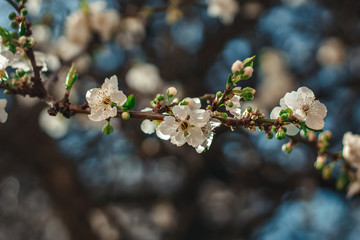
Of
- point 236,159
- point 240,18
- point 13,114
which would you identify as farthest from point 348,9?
point 13,114

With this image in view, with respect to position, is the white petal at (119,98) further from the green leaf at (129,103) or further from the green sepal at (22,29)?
the green sepal at (22,29)

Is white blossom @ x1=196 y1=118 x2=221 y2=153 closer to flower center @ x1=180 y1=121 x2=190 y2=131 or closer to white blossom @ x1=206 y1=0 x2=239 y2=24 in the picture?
flower center @ x1=180 y1=121 x2=190 y2=131

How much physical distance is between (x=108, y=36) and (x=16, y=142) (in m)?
1.68

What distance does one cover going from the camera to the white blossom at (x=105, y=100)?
2.79ft

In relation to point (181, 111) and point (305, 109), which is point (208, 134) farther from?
point (305, 109)

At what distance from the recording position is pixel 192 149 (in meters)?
3.29

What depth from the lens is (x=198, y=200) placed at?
11.4 ft

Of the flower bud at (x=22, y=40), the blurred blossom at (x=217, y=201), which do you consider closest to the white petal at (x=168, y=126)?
the flower bud at (x=22, y=40)

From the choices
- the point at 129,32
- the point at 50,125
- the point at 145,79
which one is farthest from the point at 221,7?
A: the point at 50,125

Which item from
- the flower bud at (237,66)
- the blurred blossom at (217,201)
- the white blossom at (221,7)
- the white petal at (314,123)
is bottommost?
the white petal at (314,123)

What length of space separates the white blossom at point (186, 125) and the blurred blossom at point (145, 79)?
2.42m

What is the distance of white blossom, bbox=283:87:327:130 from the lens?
0.85 metres

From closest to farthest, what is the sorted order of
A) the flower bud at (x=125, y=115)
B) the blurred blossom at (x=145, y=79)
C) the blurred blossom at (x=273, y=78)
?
the flower bud at (x=125, y=115), the blurred blossom at (x=145, y=79), the blurred blossom at (x=273, y=78)

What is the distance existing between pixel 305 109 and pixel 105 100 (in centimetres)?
55
